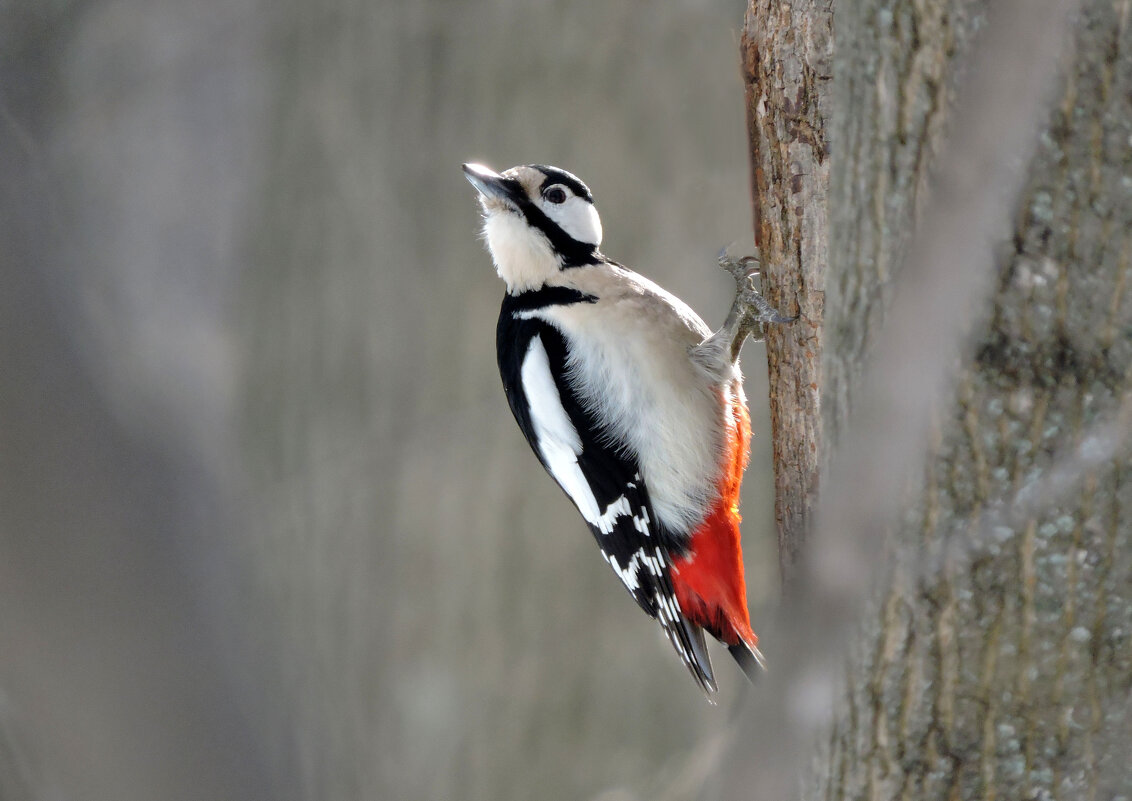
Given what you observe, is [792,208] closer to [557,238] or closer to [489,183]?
[557,238]

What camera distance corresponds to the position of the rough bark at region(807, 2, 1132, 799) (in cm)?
126

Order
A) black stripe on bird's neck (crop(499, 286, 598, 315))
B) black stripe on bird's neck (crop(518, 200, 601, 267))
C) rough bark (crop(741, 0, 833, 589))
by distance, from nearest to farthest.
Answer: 1. rough bark (crop(741, 0, 833, 589))
2. black stripe on bird's neck (crop(499, 286, 598, 315))
3. black stripe on bird's neck (crop(518, 200, 601, 267))

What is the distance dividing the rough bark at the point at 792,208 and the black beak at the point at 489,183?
791 millimetres

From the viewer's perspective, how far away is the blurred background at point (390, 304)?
13.7 ft

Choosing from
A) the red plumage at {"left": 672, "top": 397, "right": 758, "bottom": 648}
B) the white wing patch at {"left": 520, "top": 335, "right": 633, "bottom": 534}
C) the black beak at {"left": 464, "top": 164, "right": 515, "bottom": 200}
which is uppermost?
the black beak at {"left": 464, "top": 164, "right": 515, "bottom": 200}

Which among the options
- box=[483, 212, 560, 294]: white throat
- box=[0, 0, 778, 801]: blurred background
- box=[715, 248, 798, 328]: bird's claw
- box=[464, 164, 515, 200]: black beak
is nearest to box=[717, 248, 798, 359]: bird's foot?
box=[715, 248, 798, 328]: bird's claw

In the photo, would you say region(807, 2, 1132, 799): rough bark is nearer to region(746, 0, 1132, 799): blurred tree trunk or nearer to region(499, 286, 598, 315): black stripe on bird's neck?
region(746, 0, 1132, 799): blurred tree trunk

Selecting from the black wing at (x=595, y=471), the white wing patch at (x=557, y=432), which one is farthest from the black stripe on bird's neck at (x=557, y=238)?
the white wing patch at (x=557, y=432)

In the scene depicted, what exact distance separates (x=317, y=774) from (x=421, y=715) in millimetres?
454

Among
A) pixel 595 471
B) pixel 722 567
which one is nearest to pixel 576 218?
pixel 595 471

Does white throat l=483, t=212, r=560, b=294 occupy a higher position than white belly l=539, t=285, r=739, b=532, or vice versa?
white throat l=483, t=212, r=560, b=294

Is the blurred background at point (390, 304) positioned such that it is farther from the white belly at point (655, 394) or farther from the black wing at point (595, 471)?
the white belly at point (655, 394)

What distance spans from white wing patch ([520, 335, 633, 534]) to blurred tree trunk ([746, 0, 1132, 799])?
4.37 ft

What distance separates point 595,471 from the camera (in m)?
2.79
